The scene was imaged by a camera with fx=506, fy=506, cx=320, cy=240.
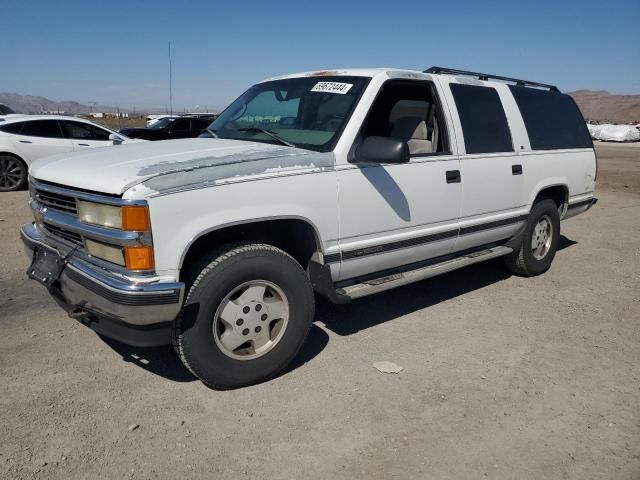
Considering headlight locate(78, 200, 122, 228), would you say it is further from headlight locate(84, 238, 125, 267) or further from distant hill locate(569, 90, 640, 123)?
distant hill locate(569, 90, 640, 123)

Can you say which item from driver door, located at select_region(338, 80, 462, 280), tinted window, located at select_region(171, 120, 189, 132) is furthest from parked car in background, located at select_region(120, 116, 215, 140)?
driver door, located at select_region(338, 80, 462, 280)

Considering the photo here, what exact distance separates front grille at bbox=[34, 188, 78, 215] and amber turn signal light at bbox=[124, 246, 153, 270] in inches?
22.9

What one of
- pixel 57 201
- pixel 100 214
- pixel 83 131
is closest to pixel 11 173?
pixel 83 131

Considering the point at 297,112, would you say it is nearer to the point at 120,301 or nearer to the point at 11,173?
the point at 120,301

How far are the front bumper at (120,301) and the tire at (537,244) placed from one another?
12.7ft

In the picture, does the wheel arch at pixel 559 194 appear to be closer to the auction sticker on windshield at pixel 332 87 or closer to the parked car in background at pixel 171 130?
the auction sticker on windshield at pixel 332 87

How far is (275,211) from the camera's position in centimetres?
304

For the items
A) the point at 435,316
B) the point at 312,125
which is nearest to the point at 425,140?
the point at 312,125

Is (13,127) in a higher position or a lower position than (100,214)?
lower

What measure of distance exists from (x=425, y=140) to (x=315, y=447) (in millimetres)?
2785

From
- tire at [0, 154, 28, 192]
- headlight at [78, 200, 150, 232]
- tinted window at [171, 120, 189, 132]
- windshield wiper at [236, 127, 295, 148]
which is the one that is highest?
windshield wiper at [236, 127, 295, 148]

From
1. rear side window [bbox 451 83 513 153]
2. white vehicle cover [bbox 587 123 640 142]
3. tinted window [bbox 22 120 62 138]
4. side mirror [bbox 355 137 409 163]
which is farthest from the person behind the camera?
white vehicle cover [bbox 587 123 640 142]

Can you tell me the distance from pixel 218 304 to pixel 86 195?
95cm

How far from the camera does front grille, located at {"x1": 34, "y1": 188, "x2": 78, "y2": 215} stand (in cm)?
301
